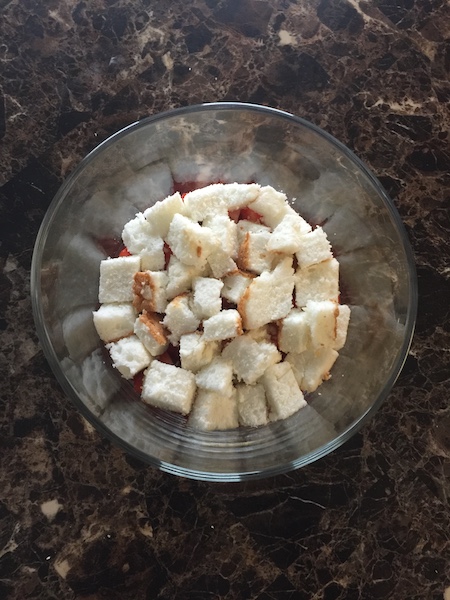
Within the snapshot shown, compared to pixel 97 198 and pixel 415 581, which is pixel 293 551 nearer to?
pixel 415 581

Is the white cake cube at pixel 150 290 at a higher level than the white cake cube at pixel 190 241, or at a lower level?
lower

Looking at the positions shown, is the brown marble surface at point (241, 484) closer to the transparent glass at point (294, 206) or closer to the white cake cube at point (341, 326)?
the transparent glass at point (294, 206)

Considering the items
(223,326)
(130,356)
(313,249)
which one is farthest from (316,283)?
(130,356)

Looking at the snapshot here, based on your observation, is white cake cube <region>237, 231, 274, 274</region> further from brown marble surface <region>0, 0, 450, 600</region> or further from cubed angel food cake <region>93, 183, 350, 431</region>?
brown marble surface <region>0, 0, 450, 600</region>

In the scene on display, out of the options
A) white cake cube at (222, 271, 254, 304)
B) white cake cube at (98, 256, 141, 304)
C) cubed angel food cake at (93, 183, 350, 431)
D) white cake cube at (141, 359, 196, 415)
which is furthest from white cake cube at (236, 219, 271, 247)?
white cake cube at (141, 359, 196, 415)

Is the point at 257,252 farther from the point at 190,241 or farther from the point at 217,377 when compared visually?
the point at 217,377

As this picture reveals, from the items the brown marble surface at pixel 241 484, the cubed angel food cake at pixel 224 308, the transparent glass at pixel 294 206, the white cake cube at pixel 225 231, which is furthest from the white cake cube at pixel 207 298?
the brown marble surface at pixel 241 484

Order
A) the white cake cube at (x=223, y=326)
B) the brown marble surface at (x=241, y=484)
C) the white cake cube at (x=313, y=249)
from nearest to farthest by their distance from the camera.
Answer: the white cake cube at (x=223, y=326) < the white cake cube at (x=313, y=249) < the brown marble surface at (x=241, y=484)
